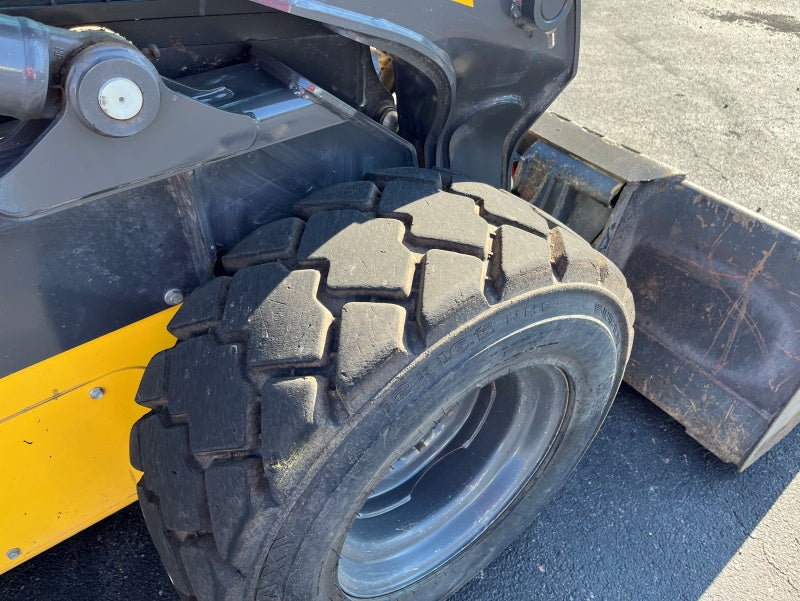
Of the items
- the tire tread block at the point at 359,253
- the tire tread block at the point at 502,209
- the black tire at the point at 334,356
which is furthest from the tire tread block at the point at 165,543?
the tire tread block at the point at 502,209

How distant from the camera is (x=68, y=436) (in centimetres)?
140

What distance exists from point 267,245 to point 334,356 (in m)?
0.30

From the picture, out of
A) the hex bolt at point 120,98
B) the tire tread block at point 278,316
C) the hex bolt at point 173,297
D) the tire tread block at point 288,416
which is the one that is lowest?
the hex bolt at point 173,297

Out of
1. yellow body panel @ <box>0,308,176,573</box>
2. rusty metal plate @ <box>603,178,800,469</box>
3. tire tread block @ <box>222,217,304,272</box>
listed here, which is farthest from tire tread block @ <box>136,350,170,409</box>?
rusty metal plate @ <box>603,178,800,469</box>

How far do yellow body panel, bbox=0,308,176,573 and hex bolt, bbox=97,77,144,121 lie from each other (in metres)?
0.49

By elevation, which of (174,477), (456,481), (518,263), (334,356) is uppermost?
(518,263)

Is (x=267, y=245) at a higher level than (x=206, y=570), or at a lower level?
higher

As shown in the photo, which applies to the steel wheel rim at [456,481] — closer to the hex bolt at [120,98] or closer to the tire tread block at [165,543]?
the tire tread block at [165,543]

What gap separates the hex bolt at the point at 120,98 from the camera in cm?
96

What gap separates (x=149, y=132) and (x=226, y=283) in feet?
1.07

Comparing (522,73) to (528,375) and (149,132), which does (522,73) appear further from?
(149,132)

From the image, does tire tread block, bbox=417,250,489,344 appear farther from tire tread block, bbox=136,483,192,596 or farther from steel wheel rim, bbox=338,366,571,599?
tire tread block, bbox=136,483,192,596

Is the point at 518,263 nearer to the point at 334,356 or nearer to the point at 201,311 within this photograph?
the point at 334,356

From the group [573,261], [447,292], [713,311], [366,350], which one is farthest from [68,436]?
[713,311]
